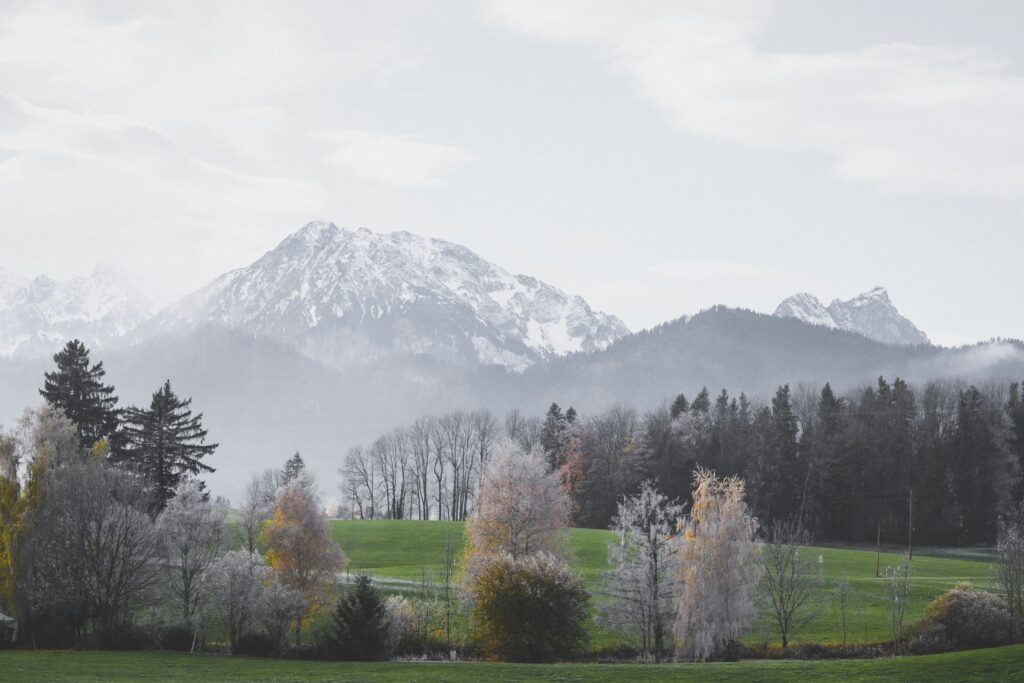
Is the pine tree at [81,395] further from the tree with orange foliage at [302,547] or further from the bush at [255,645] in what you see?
the bush at [255,645]

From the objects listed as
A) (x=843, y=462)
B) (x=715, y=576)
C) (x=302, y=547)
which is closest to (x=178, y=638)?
(x=302, y=547)

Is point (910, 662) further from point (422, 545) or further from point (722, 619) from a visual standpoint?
point (422, 545)

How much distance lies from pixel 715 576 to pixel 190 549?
106ft

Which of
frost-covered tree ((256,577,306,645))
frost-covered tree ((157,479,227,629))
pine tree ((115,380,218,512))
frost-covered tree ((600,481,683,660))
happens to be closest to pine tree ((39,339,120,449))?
pine tree ((115,380,218,512))

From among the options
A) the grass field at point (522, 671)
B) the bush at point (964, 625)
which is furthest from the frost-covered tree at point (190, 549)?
the bush at point (964, 625)

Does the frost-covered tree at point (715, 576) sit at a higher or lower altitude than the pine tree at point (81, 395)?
lower

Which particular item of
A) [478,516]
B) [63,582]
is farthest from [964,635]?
[63,582]

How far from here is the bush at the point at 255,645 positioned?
51031 mm

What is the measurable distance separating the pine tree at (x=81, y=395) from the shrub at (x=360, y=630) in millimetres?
34554

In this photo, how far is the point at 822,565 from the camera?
74688mm

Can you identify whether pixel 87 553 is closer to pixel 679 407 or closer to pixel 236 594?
pixel 236 594

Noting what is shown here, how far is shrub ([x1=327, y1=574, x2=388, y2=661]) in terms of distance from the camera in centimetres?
4881

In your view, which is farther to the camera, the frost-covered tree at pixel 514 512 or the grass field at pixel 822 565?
the frost-covered tree at pixel 514 512

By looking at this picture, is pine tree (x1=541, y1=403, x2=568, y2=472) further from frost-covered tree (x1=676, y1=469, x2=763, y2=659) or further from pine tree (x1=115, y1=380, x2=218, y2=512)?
frost-covered tree (x1=676, y1=469, x2=763, y2=659)
